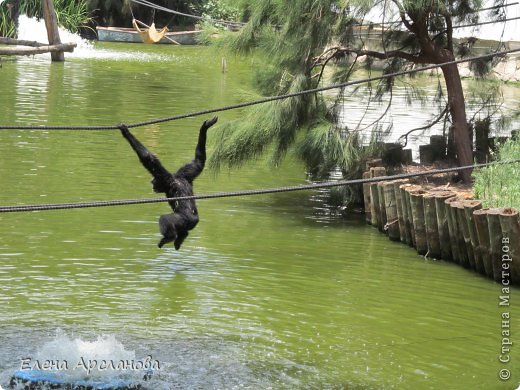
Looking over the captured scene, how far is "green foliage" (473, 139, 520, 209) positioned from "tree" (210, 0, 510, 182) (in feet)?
5.22

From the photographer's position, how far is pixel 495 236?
419 inches

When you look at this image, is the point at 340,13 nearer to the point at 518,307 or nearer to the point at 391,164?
the point at 391,164

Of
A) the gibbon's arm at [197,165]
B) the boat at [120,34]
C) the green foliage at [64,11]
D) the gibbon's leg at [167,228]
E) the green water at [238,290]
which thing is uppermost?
the green foliage at [64,11]

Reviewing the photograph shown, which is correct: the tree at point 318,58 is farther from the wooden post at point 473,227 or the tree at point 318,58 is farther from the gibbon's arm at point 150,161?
the gibbon's arm at point 150,161

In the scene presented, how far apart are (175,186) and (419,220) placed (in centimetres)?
440

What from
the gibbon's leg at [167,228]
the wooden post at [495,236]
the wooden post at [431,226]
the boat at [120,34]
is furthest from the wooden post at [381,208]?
the boat at [120,34]

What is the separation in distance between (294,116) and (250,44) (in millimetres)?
1615

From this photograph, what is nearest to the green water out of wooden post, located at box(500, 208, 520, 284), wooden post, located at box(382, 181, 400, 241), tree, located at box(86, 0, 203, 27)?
wooden post, located at box(382, 181, 400, 241)

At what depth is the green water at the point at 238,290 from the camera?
857cm

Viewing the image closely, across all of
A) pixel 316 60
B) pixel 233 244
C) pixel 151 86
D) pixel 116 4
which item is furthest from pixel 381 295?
pixel 116 4

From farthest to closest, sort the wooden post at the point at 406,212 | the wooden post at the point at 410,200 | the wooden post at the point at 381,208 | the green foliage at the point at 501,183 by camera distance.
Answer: the wooden post at the point at 381,208
the wooden post at the point at 406,212
the wooden post at the point at 410,200
the green foliage at the point at 501,183

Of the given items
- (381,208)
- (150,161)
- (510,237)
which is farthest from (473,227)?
(150,161)

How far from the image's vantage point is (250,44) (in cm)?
1466

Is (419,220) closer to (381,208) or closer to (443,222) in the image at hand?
(443,222)
